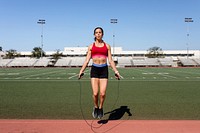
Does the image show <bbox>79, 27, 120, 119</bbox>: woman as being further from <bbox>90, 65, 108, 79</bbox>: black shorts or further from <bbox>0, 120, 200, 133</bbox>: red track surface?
<bbox>0, 120, 200, 133</bbox>: red track surface

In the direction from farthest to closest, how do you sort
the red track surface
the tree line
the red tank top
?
the tree line, the red tank top, the red track surface

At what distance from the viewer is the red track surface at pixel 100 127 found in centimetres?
453

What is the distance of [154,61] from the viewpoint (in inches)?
2972

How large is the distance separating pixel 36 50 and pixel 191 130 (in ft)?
359

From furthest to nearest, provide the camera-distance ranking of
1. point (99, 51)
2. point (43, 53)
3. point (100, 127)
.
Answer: point (43, 53) < point (99, 51) < point (100, 127)

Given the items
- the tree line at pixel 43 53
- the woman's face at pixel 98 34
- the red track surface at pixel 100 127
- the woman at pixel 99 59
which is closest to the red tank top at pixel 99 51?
the woman at pixel 99 59

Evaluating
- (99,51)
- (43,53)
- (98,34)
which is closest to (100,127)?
(99,51)

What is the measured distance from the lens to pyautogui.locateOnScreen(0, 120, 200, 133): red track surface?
4.53 metres

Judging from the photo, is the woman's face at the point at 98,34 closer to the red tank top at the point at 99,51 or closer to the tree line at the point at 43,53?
the red tank top at the point at 99,51

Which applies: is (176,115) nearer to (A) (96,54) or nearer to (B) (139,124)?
(B) (139,124)

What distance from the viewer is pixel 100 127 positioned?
15.7ft

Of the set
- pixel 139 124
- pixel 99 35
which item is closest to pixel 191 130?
pixel 139 124

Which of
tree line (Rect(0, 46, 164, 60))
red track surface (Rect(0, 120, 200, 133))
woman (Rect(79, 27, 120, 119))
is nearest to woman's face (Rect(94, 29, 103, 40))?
woman (Rect(79, 27, 120, 119))

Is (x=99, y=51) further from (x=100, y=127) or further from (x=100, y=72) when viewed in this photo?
(x=100, y=127)
